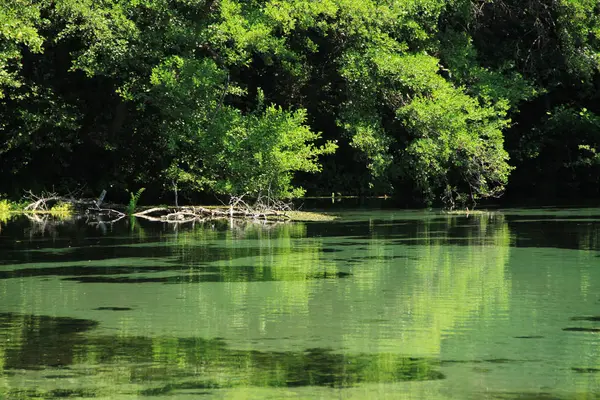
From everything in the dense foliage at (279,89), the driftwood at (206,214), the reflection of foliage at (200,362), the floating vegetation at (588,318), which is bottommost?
the reflection of foliage at (200,362)

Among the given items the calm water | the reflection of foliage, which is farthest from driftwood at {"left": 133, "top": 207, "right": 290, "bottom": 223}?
the reflection of foliage

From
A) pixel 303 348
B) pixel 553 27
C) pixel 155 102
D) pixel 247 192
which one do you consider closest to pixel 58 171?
pixel 155 102

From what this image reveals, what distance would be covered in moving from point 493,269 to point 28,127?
19483mm

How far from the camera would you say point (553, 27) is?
37281 millimetres

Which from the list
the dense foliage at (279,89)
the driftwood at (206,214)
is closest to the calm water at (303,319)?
the driftwood at (206,214)

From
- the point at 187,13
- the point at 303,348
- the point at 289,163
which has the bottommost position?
the point at 303,348

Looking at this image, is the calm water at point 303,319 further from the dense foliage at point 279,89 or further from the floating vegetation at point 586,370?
the dense foliage at point 279,89

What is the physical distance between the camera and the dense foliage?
30.0m

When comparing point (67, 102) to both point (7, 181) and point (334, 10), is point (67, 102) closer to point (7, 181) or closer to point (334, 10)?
point (7, 181)

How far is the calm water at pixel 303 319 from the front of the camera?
7.91m

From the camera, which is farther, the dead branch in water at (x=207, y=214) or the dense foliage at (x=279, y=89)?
the dense foliage at (x=279, y=89)

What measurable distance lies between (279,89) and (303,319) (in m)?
25.2

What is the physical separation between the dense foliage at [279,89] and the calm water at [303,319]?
32.9 feet

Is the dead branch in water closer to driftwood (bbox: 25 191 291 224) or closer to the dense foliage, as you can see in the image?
driftwood (bbox: 25 191 291 224)
